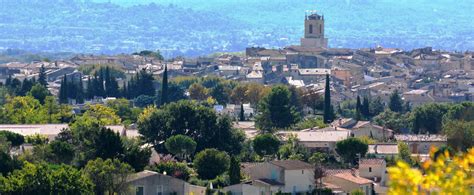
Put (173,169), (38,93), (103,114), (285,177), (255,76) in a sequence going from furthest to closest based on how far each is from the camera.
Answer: (255,76) → (38,93) → (103,114) → (173,169) → (285,177)

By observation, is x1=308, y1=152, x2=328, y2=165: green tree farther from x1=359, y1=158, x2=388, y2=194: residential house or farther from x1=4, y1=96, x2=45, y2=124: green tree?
x1=4, y1=96, x2=45, y2=124: green tree

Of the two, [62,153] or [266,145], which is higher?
[62,153]

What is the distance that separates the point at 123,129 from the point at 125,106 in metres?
18.4

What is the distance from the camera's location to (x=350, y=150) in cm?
4716

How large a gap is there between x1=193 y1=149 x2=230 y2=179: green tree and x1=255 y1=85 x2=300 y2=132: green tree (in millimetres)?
18697

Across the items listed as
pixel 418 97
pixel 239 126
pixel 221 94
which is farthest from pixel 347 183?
pixel 418 97

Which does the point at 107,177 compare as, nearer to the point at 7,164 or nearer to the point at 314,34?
the point at 7,164

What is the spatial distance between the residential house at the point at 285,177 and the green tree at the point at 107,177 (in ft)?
11.3

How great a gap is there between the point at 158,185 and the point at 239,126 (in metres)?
22.4

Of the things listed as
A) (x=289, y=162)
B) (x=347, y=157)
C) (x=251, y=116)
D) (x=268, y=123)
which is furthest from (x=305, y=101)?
(x=289, y=162)

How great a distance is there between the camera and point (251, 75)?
356 ft

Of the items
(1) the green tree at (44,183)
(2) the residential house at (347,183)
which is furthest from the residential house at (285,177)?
(1) the green tree at (44,183)

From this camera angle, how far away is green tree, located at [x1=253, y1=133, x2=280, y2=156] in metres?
47.6

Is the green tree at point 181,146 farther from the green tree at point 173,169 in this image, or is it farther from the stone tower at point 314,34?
the stone tower at point 314,34
